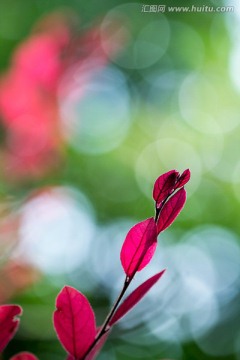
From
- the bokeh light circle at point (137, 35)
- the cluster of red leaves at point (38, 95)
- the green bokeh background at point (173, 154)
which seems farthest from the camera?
the bokeh light circle at point (137, 35)

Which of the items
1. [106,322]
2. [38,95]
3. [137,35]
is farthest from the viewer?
[137,35]

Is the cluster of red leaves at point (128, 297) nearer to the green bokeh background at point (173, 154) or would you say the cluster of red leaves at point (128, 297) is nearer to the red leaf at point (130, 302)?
the red leaf at point (130, 302)

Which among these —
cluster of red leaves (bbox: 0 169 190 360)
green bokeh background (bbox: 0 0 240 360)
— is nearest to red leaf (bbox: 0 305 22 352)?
cluster of red leaves (bbox: 0 169 190 360)

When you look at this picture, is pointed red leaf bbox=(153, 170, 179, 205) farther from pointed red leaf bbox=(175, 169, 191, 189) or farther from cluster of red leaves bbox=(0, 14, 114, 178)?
cluster of red leaves bbox=(0, 14, 114, 178)

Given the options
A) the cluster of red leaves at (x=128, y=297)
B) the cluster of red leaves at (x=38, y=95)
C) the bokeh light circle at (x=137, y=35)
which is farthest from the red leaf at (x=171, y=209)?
the bokeh light circle at (x=137, y=35)

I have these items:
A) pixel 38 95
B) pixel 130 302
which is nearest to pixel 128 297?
pixel 130 302

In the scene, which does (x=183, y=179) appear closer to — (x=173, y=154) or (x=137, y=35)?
(x=173, y=154)

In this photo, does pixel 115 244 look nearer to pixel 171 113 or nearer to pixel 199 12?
pixel 171 113
